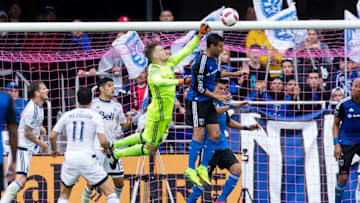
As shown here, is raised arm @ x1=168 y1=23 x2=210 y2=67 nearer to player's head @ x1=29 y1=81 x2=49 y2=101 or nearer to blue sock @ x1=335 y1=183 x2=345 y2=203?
player's head @ x1=29 y1=81 x2=49 y2=101

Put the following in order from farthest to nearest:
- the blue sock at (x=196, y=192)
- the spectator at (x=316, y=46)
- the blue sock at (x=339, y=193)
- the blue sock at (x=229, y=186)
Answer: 1. the spectator at (x=316, y=46)
2. the blue sock at (x=339, y=193)
3. the blue sock at (x=229, y=186)
4. the blue sock at (x=196, y=192)

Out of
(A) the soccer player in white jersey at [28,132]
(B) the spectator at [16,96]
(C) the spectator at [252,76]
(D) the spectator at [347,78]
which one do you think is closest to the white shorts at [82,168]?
(A) the soccer player in white jersey at [28,132]

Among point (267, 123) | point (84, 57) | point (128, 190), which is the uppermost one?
point (84, 57)

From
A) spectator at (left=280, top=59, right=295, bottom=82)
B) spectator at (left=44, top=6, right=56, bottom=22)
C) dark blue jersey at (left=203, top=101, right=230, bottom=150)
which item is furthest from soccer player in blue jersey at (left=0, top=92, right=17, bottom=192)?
spectator at (left=44, top=6, right=56, bottom=22)

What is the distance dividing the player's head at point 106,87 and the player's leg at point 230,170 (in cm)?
187

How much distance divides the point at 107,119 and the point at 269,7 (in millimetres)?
3054

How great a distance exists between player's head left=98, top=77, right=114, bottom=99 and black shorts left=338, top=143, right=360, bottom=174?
3.43 meters

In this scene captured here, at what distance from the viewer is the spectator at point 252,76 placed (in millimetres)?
14143

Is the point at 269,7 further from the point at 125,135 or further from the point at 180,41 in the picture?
the point at 125,135

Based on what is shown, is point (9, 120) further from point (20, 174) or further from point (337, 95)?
point (337, 95)

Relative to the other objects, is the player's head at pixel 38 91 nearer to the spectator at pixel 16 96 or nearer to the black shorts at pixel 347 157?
the spectator at pixel 16 96

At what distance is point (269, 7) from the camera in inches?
547

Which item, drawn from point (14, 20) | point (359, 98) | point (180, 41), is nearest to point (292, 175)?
point (359, 98)

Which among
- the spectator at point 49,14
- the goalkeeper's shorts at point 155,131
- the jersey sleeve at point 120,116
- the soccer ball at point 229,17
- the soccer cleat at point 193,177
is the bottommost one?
the soccer cleat at point 193,177
